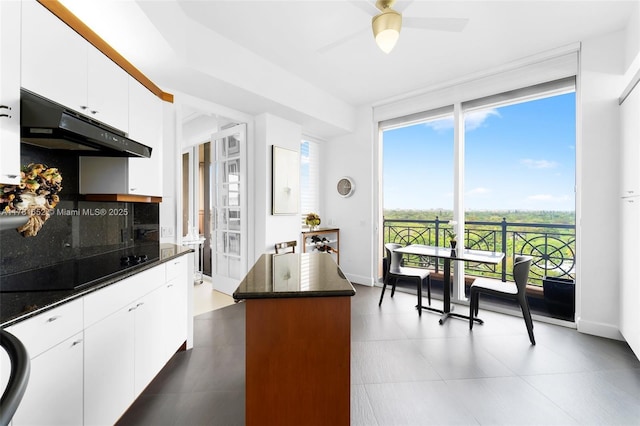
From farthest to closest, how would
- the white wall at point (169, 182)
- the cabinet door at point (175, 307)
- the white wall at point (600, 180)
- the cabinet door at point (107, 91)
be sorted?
the white wall at point (600, 180)
the white wall at point (169, 182)
the cabinet door at point (175, 307)
the cabinet door at point (107, 91)

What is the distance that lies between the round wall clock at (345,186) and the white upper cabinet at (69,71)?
Answer: 11.3 feet

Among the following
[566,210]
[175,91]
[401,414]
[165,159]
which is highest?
[175,91]

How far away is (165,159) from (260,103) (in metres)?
1.40

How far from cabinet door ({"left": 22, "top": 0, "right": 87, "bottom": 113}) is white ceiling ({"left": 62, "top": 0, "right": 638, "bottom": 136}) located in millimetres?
451

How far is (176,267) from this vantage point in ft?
7.43

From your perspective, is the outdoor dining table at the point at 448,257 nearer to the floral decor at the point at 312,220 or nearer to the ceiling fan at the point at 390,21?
the floral decor at the point at 312,220

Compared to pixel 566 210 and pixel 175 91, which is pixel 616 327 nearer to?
pixel 566 210

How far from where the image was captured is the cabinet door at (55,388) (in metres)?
1.05

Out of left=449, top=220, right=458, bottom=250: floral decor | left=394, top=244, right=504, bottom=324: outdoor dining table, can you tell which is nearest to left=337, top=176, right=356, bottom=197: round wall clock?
left=394, top=244, right=504, bottom=324: outdoor dining table

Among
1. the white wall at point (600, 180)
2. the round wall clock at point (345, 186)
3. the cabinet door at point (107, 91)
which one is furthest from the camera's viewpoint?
the round wall clock at point (345, 186)

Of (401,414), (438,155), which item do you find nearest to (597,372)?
(401,414)

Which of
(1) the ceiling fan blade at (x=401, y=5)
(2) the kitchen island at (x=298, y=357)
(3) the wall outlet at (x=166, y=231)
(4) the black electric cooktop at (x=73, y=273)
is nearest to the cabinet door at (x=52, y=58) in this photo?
(4) the black electric cooktop at (x=73, y=273)

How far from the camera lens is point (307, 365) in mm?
1337

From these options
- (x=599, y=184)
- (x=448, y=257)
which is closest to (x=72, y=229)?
(x=448, y=257)
